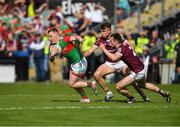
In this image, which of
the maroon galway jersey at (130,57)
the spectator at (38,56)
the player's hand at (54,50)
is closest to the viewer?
the maroon galway jersey at (130,57)

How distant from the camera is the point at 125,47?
20.0 metres

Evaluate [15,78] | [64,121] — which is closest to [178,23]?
[15,78]

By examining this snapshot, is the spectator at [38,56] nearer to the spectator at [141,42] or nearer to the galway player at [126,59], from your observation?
the spectator at [141,42]

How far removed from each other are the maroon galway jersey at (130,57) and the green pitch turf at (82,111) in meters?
0.90

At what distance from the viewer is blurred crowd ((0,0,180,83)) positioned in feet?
110

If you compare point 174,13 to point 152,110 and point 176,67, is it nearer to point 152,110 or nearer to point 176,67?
point 176,67

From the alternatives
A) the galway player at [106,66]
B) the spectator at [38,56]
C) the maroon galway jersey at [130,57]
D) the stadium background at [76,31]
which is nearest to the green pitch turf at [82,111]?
the galway player at [106,66]

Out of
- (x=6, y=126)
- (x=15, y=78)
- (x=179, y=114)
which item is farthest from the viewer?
(x=15, y=78)

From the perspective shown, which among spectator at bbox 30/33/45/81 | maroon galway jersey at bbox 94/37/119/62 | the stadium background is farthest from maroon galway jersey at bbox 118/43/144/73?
spectator at bbox 30/33/45/81

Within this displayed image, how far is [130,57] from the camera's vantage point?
65.9 ft

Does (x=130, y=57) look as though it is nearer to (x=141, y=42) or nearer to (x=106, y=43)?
(x=106, y=43)

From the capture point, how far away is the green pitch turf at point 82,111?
1597cm

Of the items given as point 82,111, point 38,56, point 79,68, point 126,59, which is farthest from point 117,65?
point 38,56

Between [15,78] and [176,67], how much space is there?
Answer: 22.9 feet
